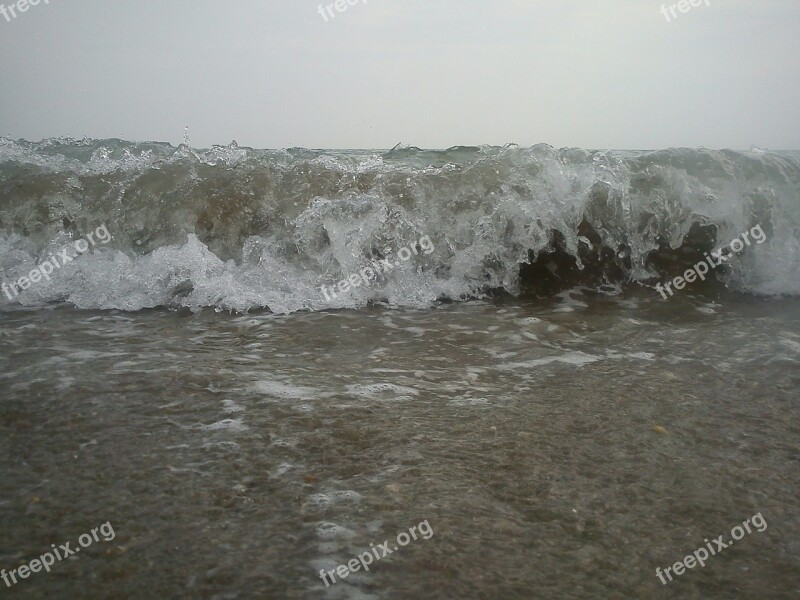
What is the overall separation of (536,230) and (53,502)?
345 cm

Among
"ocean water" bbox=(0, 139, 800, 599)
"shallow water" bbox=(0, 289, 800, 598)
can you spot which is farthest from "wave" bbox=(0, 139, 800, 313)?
"shallow water" bbox=(0, 289, 800, 598)

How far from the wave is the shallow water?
0.88 metres

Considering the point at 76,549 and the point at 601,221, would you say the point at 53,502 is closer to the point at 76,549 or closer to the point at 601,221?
the point at 76,549

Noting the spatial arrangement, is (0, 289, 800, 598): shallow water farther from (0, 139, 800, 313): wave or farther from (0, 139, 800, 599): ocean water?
(0, 139, 800, 313): wave

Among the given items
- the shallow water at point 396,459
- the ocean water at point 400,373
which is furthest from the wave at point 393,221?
the shallow water at point 396,459

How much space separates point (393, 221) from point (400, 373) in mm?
1913

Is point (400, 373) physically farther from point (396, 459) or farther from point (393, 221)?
point (393, 221)

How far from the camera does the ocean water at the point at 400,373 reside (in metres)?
1.33

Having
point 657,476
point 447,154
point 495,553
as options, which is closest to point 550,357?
point 657,476

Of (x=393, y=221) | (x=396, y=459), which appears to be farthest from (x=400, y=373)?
(x=393, y=221)

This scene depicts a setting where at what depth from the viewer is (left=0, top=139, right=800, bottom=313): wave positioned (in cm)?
389

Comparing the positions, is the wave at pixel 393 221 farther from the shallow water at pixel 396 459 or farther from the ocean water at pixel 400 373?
the shallow water at pixel 396 459

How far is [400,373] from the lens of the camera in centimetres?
247

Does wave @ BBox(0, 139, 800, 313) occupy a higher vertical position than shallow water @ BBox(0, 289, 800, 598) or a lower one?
higher
